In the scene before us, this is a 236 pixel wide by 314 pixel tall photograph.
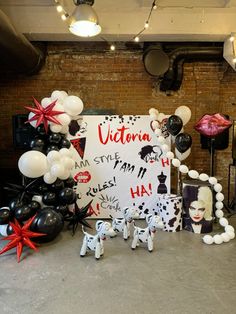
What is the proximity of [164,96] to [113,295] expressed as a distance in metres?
3.89

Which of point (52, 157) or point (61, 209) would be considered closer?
point (52, 157)

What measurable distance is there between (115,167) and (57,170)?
3.30 ft

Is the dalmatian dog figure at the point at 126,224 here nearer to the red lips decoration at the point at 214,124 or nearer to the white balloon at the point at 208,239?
the white balloon at the point at 208,239

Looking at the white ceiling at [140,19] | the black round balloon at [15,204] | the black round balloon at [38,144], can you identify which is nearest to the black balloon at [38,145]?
the black round balloon at [38,144]

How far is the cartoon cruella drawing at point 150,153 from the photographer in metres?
4.14

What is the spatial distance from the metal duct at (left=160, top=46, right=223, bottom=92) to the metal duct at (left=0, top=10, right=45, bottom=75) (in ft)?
7.07

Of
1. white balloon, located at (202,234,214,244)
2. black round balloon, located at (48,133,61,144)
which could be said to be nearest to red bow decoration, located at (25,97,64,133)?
black round balloon, located at (48,133,61,144)

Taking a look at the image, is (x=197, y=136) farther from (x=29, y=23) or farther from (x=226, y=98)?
(x=29, y=23)

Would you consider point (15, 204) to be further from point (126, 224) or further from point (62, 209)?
point (126, 224)

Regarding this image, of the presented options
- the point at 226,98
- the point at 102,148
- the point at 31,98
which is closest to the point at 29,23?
the point at 31,98

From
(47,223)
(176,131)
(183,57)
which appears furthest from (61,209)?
(183,57)

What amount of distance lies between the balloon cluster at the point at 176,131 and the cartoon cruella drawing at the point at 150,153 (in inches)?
5.3

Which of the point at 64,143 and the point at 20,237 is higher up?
the point at 64,143

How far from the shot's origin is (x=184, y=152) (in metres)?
3.99
